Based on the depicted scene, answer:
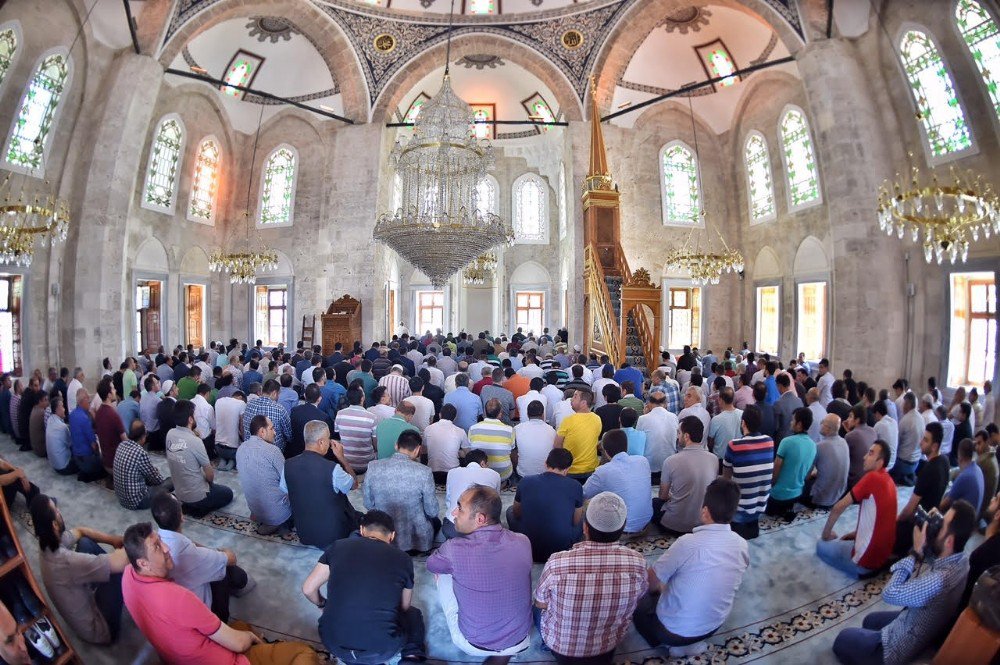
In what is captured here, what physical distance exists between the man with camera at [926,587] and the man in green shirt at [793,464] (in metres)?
1.63

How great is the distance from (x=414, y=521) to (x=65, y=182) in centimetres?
1003

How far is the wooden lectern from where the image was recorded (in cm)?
1256

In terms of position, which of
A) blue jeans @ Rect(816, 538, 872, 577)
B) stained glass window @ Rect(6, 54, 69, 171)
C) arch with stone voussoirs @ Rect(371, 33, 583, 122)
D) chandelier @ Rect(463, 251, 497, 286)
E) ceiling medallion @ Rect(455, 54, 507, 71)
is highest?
ceiling medallion @ Rect(455, 54, 507, 71)

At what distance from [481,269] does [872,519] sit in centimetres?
1387

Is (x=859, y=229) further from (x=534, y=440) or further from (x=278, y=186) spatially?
(x=278, y=186)

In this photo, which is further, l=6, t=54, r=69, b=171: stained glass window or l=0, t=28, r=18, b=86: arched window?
l=6, t=54, r=69, b=171: stained glass window

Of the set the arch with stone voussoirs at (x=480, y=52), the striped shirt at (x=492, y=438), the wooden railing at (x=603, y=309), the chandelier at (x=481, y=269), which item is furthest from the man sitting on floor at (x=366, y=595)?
the chandelier at (x=481, y=269)

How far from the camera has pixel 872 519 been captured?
126 inches

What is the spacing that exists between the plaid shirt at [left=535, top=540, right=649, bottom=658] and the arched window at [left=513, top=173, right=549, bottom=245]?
15886 millimetres

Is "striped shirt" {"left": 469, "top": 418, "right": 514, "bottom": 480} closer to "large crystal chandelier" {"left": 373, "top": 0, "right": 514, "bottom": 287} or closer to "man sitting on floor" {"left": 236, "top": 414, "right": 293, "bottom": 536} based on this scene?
"man sitting on floor" {"left": 236, "top": 414, "right": 293, "bottom": 536}

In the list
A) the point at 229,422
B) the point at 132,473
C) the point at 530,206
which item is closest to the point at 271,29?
the point at 530,206

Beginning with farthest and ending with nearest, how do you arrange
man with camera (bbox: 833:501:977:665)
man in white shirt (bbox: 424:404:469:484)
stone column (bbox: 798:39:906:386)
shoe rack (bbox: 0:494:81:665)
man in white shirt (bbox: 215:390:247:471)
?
A: 1. stone column (bbox: 798:39:906:386)
2. man in white shirt (bbox: 215:390:247:471)
3. man in white shirt (bbox: 424:404:469:484)
4. man with camera (bbox: 833:501:977:665)
5. shoe rack (bbox: 0:494:81:665)

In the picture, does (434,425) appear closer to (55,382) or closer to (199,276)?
(55,382)

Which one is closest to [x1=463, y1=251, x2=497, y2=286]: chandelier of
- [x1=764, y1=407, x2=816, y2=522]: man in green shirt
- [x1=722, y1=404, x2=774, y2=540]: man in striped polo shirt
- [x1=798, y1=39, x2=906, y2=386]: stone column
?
[x1=798, y1=39, x2=906, y2=386]: stone column
